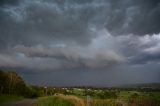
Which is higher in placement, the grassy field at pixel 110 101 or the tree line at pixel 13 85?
the tree line at pixel 13 85

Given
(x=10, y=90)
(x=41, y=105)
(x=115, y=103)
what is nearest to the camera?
(x=115, y=103)

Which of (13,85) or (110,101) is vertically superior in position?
(13,85)

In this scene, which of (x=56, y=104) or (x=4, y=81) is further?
(x=4, y=81)

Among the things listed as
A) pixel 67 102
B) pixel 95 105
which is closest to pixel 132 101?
pixel 95 105

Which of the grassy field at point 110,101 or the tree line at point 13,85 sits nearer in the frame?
the grassy field at point 110,101

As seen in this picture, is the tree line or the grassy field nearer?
the grassy field

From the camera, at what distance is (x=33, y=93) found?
71125mm

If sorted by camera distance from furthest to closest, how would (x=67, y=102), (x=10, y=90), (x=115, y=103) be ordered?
(x=10, y=90)
(x=67, y=102)
(x=115, y=103)

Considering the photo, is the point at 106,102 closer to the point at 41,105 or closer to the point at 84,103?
the point at 84,103

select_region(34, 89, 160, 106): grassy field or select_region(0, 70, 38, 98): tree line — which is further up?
select_region(0, 70, 38, 98): tree line

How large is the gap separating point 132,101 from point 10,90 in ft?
153

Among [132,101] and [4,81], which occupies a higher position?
[4,81]

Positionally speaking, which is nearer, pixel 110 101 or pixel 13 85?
pixel 110 101

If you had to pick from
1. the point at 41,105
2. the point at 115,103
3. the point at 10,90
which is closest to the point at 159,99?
the point at 115,103
